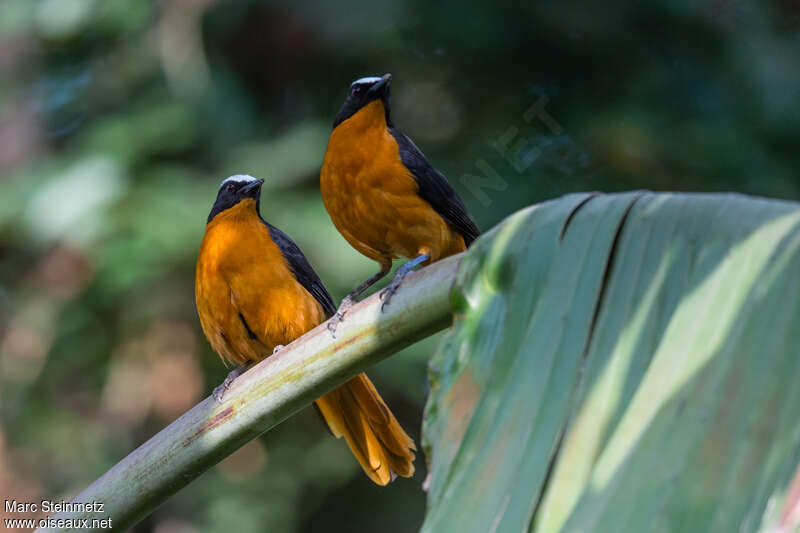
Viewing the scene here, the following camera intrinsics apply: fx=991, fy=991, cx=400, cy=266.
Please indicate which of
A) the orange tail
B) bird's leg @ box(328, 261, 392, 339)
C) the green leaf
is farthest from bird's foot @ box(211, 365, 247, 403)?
the green leaf

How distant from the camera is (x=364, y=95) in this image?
13.2ft

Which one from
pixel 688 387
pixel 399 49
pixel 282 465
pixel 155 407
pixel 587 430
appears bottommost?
pixel 282 465

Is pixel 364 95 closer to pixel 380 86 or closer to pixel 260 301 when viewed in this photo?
pixel 380 86

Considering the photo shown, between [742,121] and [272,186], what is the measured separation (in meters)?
3.73

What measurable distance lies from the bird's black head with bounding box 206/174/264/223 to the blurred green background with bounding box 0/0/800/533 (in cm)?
252

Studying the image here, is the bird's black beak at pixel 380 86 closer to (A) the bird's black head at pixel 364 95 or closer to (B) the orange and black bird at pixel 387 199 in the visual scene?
(A) the bird's black head at pixel 364 95

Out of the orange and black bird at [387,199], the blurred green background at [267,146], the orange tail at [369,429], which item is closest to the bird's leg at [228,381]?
the orange tail at [369,429]

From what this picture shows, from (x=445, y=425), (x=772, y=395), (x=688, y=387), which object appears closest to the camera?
(x=772, y=395)

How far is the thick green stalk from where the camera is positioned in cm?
235

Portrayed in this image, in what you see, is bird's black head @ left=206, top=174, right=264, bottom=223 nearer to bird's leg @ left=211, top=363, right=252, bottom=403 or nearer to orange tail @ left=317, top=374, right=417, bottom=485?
bird's leg @ left=211, top=363, right=252, bottom=403

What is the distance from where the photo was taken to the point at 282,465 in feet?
26.1

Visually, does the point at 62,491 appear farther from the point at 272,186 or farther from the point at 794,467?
the point at 794,467

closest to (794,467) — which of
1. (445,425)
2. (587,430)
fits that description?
(587,430)

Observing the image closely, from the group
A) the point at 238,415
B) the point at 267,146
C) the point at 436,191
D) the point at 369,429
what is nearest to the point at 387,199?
the point at 436,191
